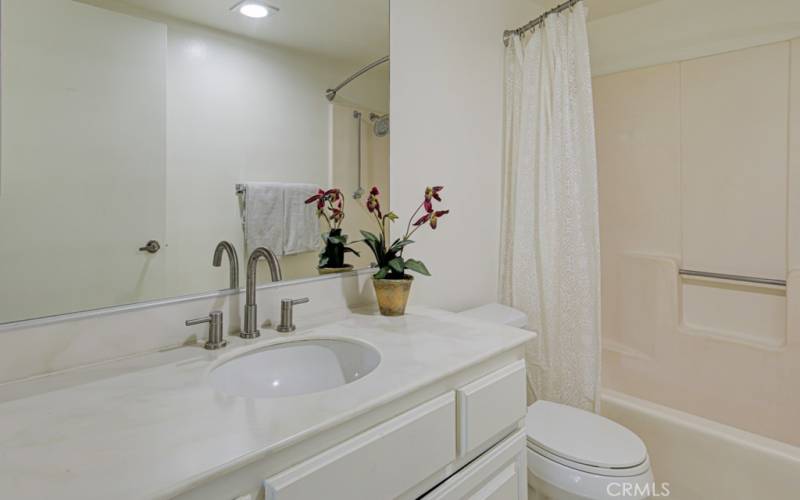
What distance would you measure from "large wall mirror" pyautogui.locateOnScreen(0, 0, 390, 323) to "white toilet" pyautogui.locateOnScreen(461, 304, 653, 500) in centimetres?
89

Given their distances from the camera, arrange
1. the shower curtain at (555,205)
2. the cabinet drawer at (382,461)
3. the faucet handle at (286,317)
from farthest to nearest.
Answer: the shower curtain at (555,205)
the faucet handle at (286,317)
the cabinet drawer at (382,461)

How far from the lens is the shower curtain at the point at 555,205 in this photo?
5.60 feet

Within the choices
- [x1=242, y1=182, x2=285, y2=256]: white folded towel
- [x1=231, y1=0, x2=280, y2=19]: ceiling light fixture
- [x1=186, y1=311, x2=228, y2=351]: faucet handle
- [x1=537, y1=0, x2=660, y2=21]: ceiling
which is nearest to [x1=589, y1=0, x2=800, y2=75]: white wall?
[x1=537, y1=0, x2=660, y2=21]: ceiling

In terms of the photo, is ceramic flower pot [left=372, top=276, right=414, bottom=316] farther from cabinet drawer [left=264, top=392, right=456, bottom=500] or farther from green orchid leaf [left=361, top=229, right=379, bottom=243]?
cabinet drawer [left=264, top=392, right=456, bottom=500]

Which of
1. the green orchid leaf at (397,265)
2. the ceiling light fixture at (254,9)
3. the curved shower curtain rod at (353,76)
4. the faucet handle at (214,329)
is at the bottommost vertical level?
the faucet handle at (214,329)

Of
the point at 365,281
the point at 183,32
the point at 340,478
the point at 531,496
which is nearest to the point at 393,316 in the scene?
the point at 365,281

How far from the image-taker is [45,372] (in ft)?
2.85

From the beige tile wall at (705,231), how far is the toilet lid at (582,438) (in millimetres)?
954

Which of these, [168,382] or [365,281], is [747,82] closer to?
[365,281]

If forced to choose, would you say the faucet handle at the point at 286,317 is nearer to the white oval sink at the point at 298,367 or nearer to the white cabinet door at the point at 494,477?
the white oval sink at the point at 298,367

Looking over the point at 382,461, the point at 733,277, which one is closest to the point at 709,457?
the point at 733,277

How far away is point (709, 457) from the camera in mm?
1648

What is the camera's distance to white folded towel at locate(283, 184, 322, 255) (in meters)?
1.29

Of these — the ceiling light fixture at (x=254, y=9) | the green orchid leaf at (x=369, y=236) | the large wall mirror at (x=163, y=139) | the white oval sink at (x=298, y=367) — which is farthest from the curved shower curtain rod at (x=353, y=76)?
the white oval sink at (x=298, y=367)
